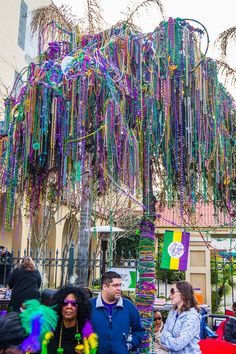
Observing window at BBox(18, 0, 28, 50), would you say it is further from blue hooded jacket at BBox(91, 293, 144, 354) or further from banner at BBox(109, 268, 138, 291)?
blue hooded jacket at BBox(91, 293, 144, 354)

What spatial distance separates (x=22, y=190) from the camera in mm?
4590

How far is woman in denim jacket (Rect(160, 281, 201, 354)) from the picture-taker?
369 cm

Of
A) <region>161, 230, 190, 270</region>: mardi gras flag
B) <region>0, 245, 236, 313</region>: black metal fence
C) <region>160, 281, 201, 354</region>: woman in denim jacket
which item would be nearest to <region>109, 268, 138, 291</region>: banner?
<region>0, 245, 236, 313</region>: black metal fence

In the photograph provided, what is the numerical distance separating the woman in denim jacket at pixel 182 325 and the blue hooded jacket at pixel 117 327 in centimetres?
41

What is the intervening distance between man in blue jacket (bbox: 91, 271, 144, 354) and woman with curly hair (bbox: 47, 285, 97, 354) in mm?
189

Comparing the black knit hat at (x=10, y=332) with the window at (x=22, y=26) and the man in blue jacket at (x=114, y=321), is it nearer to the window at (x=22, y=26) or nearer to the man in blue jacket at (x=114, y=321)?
the man in blue jacket at (x=114, y=321)

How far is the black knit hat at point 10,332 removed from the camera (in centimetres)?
177

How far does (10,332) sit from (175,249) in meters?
4.42

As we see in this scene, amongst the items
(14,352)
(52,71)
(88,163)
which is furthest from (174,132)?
(14,352)

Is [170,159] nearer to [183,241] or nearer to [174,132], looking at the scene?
[174,132]

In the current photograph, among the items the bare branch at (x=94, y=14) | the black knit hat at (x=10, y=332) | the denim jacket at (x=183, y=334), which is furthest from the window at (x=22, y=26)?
the black knit hat at (x=10, y=332)

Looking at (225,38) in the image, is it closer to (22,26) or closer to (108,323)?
(108,323)

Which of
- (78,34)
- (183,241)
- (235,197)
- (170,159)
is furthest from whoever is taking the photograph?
(183,241)

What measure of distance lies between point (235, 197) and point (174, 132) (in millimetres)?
1809
